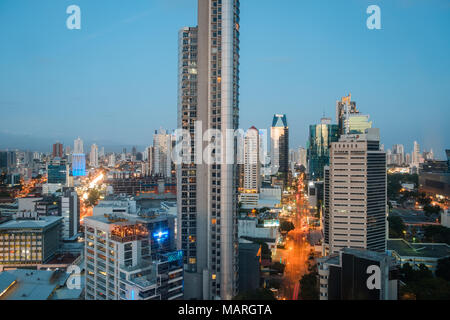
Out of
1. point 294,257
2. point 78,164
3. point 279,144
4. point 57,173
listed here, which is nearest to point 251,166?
point 294,257

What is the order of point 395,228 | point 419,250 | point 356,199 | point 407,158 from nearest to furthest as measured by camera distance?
1. point 419,250
2. point 356,199
3. point 395,228
4. point 407,158

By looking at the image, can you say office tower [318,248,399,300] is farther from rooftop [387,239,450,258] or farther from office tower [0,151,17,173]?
office tower [0,151,17,173]

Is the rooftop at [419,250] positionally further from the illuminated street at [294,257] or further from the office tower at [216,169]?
the office tower at [216,169]

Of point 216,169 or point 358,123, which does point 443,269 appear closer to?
point 216,169
